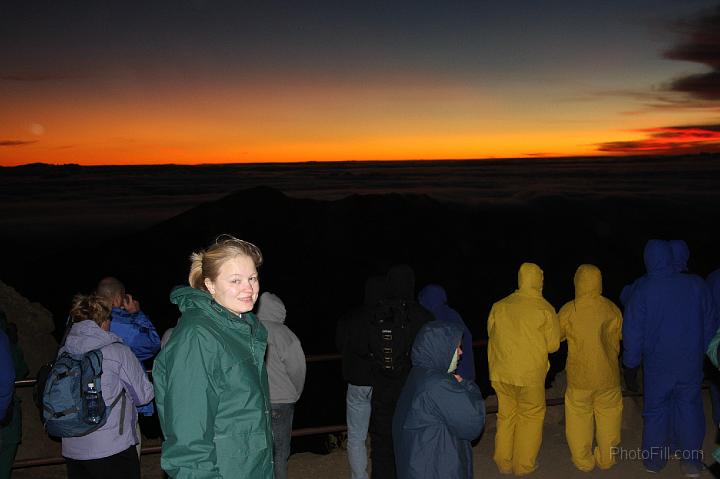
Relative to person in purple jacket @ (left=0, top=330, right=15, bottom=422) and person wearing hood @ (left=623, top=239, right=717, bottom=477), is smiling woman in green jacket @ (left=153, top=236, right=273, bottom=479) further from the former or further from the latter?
person wearing hood @ (left=623, top=239, right=717, bottom=477)

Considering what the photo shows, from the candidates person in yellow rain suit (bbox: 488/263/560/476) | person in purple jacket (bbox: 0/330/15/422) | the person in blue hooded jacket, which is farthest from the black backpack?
the person in blue hooded jacket

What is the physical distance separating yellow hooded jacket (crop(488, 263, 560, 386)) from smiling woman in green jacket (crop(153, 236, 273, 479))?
9.12 feet

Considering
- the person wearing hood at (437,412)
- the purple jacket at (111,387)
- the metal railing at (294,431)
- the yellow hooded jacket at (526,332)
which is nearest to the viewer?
the person wearing hood at (437,412)

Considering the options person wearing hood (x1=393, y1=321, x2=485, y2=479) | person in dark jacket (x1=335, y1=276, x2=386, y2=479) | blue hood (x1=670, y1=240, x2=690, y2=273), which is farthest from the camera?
blue hood (x1=670, y1=240, x2=690, y2=273)

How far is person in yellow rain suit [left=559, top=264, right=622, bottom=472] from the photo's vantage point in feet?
17.3

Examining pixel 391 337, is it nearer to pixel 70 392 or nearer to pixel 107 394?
pixel 107 394

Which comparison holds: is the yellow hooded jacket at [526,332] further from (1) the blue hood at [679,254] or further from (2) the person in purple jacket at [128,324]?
(2) the person in purple jacket at [128,324]

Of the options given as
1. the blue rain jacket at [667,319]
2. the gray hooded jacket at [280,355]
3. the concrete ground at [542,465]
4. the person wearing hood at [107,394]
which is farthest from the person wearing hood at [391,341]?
the blue rain jacket at [667,319]

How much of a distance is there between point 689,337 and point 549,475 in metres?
1.53

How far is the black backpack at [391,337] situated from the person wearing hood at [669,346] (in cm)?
197

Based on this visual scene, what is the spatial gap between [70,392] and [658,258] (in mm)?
4147

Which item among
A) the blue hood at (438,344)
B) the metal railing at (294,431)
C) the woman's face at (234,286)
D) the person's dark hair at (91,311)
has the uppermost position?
the woman's face at (234,286)

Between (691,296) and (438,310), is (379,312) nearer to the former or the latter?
(438,310)

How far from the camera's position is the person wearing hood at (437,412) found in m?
3.29
